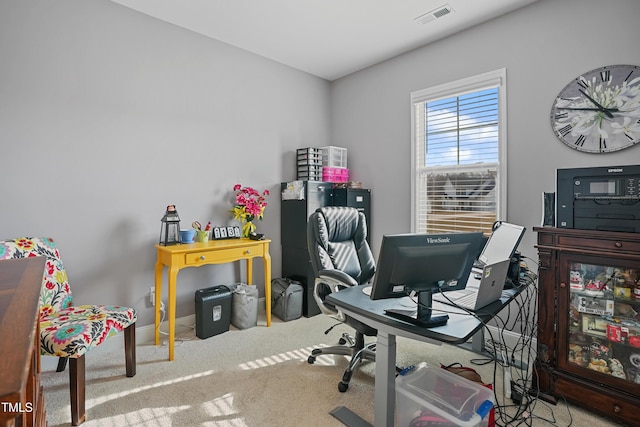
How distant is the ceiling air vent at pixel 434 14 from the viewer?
2705mm

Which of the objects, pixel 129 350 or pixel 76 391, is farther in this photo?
pixel 129 350

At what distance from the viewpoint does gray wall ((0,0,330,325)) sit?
2.31 m

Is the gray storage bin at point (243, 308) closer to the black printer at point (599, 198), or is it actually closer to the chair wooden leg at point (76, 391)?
the chair wooden leg at point (76, 391)

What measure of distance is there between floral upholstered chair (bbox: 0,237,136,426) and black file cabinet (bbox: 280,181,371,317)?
1.73 metres

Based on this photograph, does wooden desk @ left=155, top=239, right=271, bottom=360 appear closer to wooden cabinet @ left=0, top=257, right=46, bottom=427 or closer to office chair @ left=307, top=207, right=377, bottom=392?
office chair @ left=307, top=207, right=377, bottom=392

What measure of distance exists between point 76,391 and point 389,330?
174 centimetres

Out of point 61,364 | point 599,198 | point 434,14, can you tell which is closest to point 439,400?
point 599,198

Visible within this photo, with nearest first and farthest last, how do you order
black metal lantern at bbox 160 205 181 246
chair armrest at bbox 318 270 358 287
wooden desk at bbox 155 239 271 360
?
chair armrest at bbox 318 270 358 287 < wooden desk at bbox 155 239 271 360 < black metal lantern at bbox 160 205 181 246

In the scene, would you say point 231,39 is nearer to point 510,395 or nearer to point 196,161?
point 196,161

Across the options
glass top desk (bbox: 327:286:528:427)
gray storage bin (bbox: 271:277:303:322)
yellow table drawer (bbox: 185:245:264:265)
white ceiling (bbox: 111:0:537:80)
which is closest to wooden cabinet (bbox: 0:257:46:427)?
glass top desk (bbox: 327:286:528:427)

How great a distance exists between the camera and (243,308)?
311 cm

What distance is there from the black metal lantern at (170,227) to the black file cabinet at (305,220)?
1.23 m

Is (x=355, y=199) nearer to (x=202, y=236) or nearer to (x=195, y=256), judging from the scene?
(x=202, y=236)

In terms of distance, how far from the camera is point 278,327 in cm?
321
